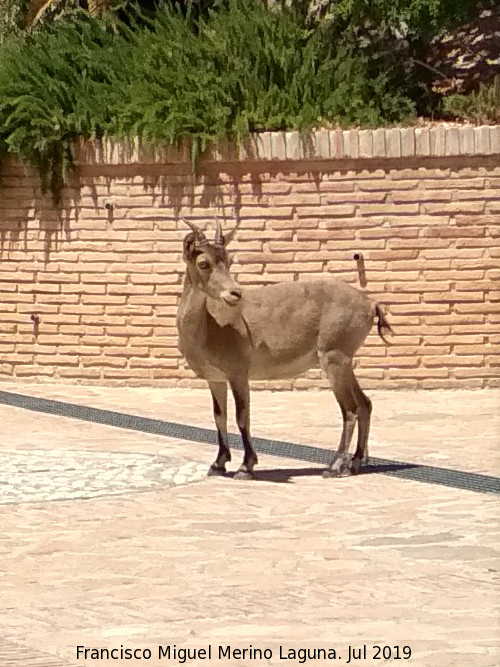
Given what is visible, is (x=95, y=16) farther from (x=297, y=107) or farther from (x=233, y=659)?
(x=233, y=659)

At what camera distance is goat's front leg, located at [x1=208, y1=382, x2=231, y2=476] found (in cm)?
1230

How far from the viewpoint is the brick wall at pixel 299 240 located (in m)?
17.4

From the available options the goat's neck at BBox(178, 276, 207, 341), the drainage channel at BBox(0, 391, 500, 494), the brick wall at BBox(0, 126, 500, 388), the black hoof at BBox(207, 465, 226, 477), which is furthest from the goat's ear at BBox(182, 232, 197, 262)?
the brick wall at BBox(0, 126, 500, 388)

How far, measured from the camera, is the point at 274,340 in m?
12.3

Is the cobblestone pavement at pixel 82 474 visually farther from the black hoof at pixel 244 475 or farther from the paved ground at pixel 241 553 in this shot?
the black hoof at pixel 244 475

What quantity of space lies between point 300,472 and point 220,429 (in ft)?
2.28

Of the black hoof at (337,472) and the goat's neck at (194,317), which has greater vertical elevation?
the goat's neck at (194,317)

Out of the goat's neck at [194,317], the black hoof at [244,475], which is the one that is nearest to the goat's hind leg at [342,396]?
the black hoof at [244,475]

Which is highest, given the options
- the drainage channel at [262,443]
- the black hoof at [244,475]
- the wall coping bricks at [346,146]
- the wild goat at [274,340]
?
the wall coping bricks at [346,146]

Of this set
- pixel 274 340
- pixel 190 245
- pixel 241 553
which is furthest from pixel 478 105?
pixel 241 553

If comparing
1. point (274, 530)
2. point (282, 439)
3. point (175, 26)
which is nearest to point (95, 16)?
point (175, 26)

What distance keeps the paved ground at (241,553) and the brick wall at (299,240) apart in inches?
107

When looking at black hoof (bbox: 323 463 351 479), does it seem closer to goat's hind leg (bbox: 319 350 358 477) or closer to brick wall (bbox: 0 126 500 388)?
goat's hind leg (bbox: 319 350 358 477)

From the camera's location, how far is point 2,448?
1392 cm
